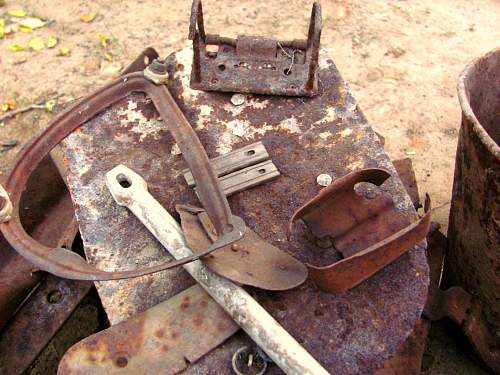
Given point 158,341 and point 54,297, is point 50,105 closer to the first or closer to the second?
point 54,297

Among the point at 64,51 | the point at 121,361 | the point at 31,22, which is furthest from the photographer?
the point at 31,22

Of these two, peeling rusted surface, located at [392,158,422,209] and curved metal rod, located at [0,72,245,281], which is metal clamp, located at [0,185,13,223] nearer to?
curved metal rod, located at [0,72,245,281]

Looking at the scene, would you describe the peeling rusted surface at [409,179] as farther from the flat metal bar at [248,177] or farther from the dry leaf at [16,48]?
the dry leaf at [16,48]

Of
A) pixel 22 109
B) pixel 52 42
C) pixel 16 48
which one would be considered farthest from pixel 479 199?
pixel 16 48

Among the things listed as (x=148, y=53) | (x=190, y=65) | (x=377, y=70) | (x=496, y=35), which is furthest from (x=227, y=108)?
(x=496, y=35)

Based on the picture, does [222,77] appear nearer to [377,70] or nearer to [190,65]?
[190,65]

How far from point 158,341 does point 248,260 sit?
1.01 feet

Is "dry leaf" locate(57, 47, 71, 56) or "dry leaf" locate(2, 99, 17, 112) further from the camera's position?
"dry leaf" locate(57, 47, 71, 56)

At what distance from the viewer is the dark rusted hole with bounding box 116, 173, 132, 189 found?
1.59m

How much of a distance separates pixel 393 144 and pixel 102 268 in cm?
204

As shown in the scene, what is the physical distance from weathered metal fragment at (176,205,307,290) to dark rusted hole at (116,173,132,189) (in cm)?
22

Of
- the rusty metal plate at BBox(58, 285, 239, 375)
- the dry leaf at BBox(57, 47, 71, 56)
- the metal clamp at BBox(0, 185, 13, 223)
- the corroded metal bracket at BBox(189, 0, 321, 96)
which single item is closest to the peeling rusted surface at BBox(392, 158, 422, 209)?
the corroded metal bracket at BBox(189, 0, 321, 96)

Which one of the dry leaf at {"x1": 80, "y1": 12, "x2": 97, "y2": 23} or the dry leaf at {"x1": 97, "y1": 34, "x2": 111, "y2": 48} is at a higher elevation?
the dry leaf at {"x1": 80, "y1": 12, "x2": 97, "y2": 23}

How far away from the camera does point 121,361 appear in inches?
50.8
